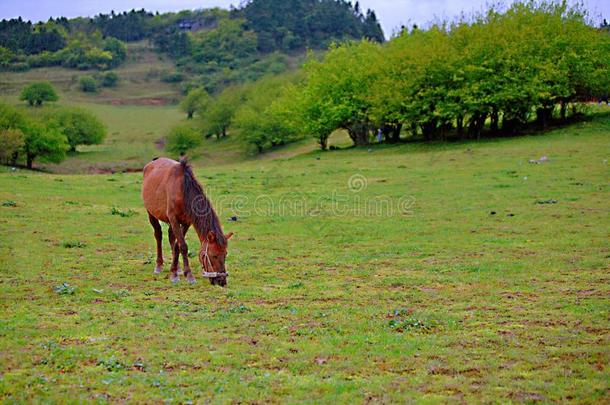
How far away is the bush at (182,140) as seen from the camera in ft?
235

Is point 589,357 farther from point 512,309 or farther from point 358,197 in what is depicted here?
point 358,197

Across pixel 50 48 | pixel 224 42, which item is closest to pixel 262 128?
pixel 224 42

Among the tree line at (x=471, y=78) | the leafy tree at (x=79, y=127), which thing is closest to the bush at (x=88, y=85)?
the leafy tree at (x=79, y=127)

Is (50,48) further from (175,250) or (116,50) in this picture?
(175,250)

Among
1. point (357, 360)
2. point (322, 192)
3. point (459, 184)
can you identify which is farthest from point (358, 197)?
point (357, 360)

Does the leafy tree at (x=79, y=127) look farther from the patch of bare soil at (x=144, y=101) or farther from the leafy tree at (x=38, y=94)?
the patch of bare soil at (x=144, y=101)

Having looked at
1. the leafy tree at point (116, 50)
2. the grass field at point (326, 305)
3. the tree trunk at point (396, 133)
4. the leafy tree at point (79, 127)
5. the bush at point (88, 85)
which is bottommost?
the grass field at point (326, 305)

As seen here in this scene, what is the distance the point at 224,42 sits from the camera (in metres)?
165

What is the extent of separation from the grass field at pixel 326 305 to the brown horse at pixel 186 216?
41 centimetres

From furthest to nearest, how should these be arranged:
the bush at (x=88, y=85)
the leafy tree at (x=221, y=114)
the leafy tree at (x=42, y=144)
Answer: the bush at (x=88, y=85), the leafy tree at (x=221, y=114), the leafy tree at (x=42, y=144)

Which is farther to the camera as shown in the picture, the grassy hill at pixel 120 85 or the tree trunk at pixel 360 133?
the grassy hill at pixel 120 85

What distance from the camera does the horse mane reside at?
11.6 meters

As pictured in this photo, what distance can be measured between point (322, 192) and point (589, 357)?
64.6 ft

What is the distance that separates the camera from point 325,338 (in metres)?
8.44
